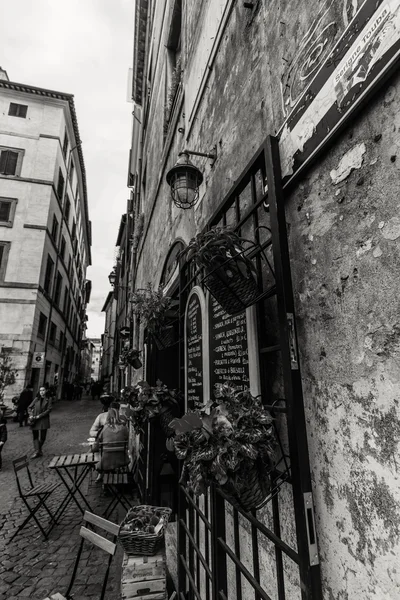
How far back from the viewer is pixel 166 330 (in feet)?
13.0

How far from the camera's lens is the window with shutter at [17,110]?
68.6 feet

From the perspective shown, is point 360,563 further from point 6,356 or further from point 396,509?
point 6,356

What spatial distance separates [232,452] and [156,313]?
8.67ft

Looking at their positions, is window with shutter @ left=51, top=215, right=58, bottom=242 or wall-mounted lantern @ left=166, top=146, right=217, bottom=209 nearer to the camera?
wall-mounted lantern @ left=166, top=146, right=217, bottom=209

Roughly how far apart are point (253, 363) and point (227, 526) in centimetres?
132

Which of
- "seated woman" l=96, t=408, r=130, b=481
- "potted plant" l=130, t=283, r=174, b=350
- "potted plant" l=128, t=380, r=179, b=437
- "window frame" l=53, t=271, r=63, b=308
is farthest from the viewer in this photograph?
"window frame" l=53, t=271, r=63, b=308

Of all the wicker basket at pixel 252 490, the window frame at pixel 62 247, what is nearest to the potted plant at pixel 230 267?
the wicker basket at pixel 252 490

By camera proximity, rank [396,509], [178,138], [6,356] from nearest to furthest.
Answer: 1. [396,509]
2. [178,138]
3. [6,356]

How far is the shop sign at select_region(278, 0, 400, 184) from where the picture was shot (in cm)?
109

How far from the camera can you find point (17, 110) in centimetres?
2105

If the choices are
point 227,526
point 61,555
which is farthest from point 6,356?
point 227,526

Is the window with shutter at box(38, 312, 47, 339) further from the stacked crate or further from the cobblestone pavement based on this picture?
the stacked crate

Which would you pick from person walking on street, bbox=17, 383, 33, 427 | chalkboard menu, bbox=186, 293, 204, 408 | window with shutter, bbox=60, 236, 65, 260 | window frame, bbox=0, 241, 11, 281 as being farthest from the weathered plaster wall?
window with shutter, bbox=60, 236, 65, 260

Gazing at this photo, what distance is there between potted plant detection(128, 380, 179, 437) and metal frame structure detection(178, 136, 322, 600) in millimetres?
828
